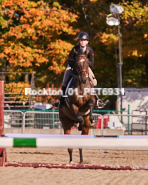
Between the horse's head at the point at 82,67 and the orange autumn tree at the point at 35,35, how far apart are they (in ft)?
49.3

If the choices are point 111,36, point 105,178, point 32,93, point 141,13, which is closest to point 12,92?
point 32,93

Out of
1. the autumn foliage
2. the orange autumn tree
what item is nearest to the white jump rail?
the autumn foliage

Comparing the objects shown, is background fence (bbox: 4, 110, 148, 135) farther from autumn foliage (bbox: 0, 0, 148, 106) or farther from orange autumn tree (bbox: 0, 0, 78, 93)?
orange autumn tree (bbox: 0, 0, 78, 93)

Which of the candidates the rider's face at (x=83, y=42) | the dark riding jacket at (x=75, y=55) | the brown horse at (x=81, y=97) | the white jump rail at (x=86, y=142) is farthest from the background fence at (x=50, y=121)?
the white jump rail at (x=86, y=142)

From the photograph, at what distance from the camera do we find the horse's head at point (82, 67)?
9273 mm

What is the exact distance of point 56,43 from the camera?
24719mm

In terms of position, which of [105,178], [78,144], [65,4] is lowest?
[105,178]

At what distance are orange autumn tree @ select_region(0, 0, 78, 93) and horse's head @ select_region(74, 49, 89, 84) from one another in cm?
1504

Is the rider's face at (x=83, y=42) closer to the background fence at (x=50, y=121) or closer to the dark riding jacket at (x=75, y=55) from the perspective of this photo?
the dark riding jacket at (x=75, y=55)

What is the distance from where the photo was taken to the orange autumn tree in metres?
24.2

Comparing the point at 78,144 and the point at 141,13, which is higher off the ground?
the point at 141,13

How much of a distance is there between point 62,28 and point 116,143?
21.8m

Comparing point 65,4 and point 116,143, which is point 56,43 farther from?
point 116,143

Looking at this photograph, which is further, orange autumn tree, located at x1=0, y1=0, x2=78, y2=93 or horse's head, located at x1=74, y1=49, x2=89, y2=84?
orange autumn tree, located at x1=0, y1=0, x2=78, y2=93
